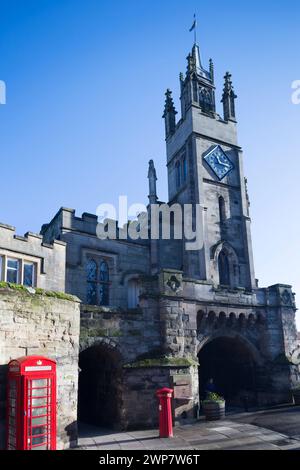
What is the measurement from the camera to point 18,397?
7.68 m

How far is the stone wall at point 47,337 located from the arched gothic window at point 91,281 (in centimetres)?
642

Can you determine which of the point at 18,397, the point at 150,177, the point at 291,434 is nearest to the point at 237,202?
the point at 150,177

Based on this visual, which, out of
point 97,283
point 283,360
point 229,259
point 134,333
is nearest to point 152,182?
point 229,259

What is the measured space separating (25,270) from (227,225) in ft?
35.0

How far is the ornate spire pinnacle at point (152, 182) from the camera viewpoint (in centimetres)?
2127

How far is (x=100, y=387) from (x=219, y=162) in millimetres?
13330

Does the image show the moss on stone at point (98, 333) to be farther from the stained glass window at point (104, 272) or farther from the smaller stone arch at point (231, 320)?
the smaller stone arch at point (231, 320)

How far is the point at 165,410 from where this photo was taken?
11.1m

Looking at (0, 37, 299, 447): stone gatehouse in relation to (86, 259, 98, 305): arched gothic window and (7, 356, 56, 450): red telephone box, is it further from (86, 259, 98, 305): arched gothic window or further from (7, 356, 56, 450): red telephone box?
(7, 356, 56, 450): red telephone box

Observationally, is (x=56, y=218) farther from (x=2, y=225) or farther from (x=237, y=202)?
(x=237, y=202)

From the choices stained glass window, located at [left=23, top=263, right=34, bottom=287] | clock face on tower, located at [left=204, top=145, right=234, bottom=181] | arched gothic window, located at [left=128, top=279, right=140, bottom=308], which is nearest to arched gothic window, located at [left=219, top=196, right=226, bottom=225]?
clock face on tower, located at [left=204, top=145, right=234, bottom=181]

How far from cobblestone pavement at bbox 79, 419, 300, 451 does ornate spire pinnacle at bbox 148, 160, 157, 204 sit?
11943 millimetres

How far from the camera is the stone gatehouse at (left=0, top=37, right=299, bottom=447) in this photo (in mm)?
10625

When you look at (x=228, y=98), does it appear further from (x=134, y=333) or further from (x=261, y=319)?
(x=134, y=333)
